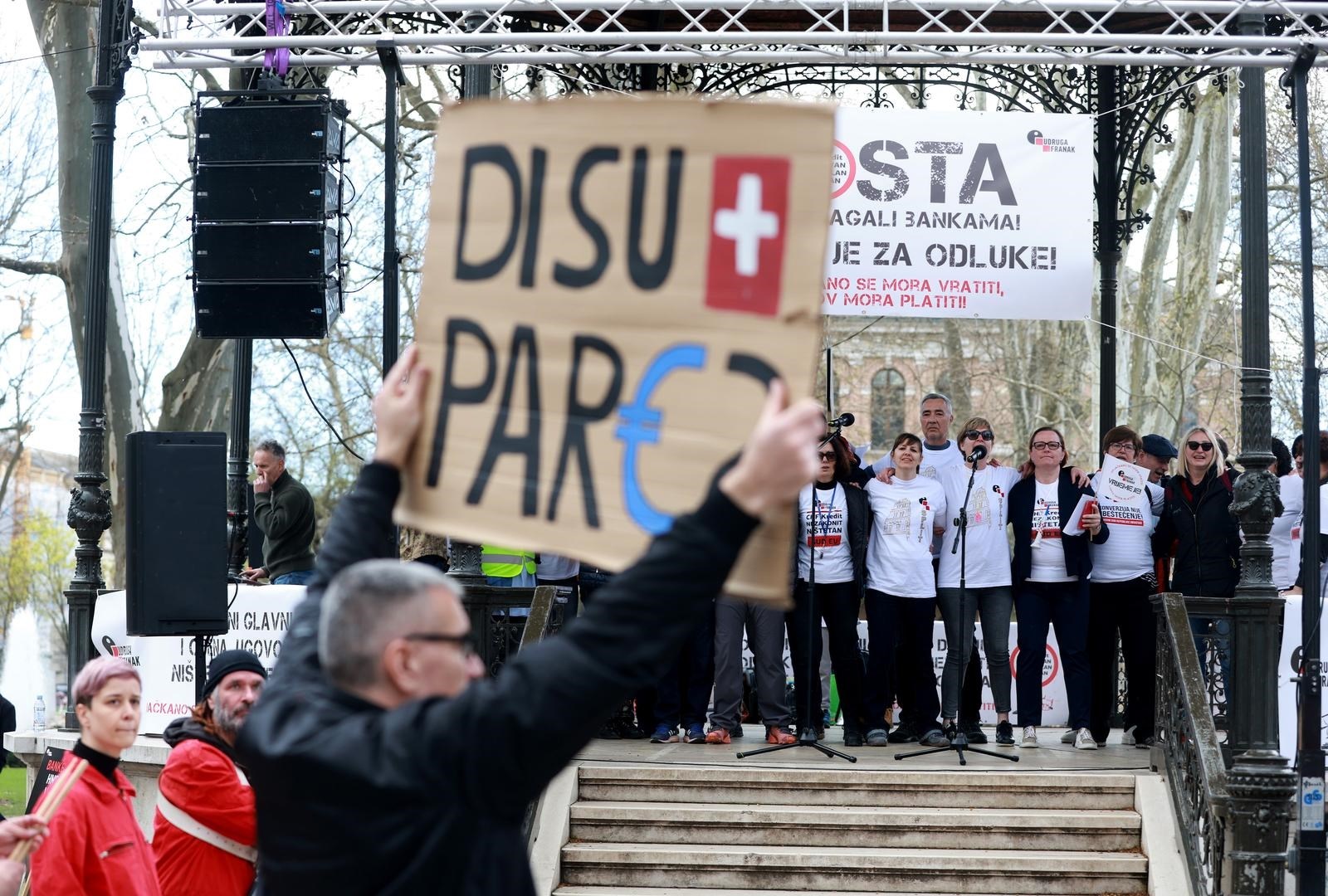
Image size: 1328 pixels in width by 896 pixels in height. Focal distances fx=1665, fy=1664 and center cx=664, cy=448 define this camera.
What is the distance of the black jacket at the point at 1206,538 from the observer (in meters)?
11.0

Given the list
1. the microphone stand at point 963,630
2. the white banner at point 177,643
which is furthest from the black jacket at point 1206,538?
the white banner at point 177,643

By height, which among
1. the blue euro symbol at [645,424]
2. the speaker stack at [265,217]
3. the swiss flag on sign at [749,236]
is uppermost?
the speaker stack at [265,217]

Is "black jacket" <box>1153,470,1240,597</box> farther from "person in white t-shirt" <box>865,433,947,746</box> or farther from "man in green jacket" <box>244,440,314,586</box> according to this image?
"man in green jacket" <box>244,440,314,586</box>

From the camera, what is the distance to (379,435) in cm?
317

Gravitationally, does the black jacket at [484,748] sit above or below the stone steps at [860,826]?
above

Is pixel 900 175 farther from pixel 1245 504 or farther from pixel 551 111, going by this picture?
pixel 551 111

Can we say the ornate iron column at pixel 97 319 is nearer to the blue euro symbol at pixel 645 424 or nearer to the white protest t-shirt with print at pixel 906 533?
the white protest t-shirt with print at pixel 906 533

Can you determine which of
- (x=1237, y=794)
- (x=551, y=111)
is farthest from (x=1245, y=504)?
(x=551, y=111)

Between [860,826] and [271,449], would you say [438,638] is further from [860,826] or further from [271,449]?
[271,449]

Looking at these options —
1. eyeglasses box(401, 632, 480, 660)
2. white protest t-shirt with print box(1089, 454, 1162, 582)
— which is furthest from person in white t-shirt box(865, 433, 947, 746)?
eyeglasses box(401, 632, 480, 660)

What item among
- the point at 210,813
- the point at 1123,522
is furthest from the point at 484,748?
the point at 1123,522

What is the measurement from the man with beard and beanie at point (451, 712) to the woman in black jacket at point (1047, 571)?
877 cm

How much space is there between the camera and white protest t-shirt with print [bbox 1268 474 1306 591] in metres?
11.7

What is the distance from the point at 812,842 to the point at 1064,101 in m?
7.21
